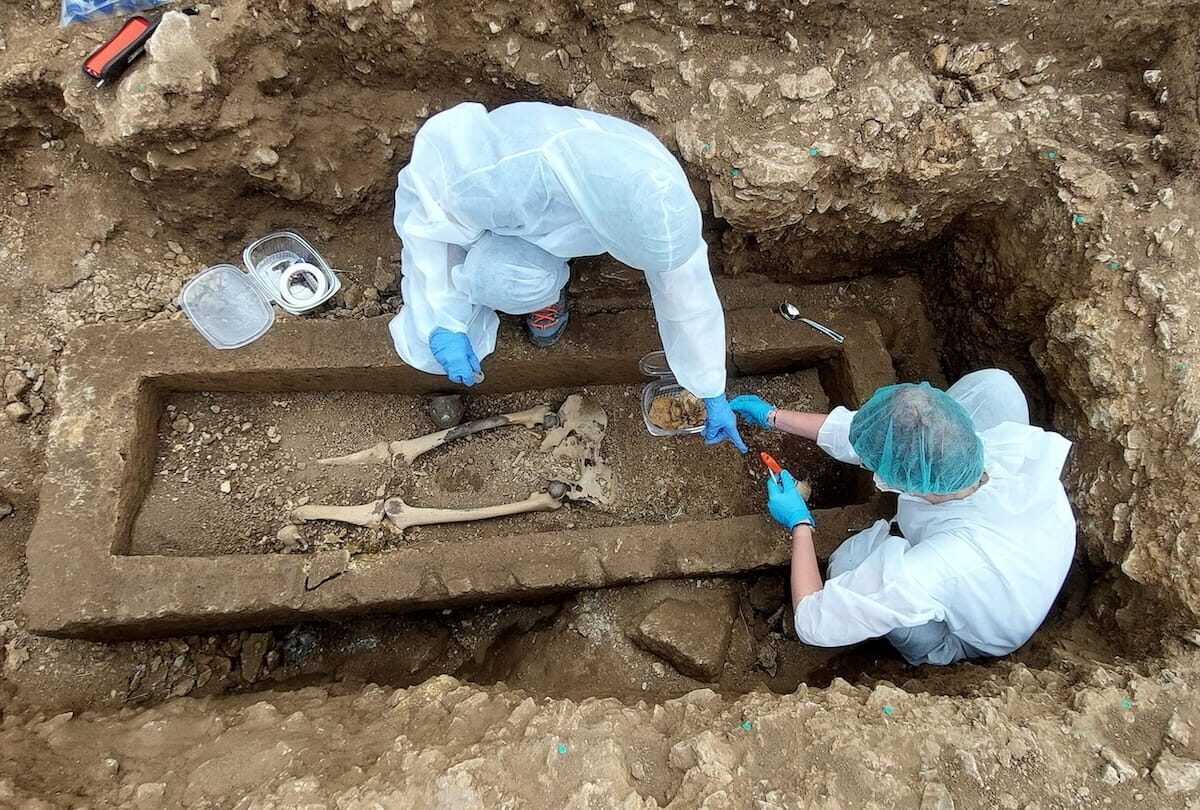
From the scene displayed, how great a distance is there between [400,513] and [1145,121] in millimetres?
3121

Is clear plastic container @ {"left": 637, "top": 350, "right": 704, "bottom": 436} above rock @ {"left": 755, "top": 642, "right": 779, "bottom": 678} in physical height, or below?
above

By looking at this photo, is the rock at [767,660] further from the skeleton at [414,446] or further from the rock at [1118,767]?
the skeleton at [414,446]

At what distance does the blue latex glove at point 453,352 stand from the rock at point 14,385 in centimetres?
169

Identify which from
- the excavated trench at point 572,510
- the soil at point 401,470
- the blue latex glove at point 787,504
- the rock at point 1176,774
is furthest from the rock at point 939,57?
the rock at point 1176,774

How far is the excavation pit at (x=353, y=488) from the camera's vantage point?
254 centimetres

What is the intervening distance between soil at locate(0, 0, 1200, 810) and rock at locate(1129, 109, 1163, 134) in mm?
44

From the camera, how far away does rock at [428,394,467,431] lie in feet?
10.2

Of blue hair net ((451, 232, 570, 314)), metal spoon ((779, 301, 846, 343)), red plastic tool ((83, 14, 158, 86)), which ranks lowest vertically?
metal spoon ((779, 301, 846, 343))

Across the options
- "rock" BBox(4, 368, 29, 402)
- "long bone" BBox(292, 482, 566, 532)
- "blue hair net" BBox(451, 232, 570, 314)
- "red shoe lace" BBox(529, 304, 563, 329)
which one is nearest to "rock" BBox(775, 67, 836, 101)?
"blue hair net" BBox(451, 232, 570, 314)

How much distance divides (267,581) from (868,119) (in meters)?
2.74

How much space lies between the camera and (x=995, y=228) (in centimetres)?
287

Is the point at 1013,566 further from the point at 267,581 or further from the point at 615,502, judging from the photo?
the point at 267,581

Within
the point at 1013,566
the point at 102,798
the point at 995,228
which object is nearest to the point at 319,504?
the point at 102,798

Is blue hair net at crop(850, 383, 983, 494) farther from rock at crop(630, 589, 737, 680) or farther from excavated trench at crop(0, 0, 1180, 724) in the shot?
rock at crop(630, 589, 737, 680)
